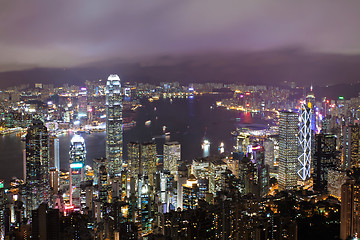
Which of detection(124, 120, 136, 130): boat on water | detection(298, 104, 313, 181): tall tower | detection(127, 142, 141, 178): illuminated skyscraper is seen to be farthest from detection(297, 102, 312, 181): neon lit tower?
detection(124, 120, 136, 130): boat on water

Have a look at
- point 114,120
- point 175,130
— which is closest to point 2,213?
point 114,120

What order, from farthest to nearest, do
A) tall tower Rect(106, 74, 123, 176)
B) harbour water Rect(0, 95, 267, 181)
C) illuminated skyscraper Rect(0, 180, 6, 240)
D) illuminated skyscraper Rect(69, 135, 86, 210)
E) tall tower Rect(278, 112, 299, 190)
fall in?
tall tower Rect(106, 74, 123, 176) < harbour water Rect(0, 95, 267, 181) < tall tower Rect(278, 112, 299, 190) < illuminated skyscraper Rect(69, 135, 86, 210) < illuminated skyscraper Rect(0, 180, 6, 240)

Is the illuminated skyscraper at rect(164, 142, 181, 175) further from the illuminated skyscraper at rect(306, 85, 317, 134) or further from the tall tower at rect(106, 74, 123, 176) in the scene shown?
the illuminated skyscraper at rect(306, 85, 317, 134)

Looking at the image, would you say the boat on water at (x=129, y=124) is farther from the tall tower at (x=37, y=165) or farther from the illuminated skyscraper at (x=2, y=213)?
the illuminated skyscraper at (x=2, y=213)

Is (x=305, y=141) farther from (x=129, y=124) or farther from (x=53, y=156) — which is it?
(x=53, y=156)

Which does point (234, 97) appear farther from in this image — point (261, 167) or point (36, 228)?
point (36, 228)

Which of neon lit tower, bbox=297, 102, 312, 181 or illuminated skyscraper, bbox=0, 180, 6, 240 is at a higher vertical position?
neon lit tower, bbox=297, 102, 312, 181

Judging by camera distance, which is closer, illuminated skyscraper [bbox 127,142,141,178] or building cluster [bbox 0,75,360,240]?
building cluster [bbox 0,75,360,240]
